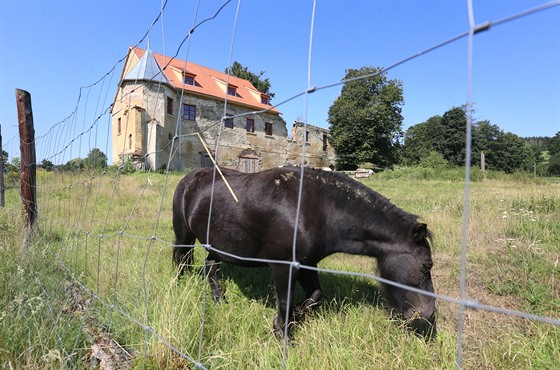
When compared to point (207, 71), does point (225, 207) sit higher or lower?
lower

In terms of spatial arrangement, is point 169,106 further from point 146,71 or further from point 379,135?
point 379,135

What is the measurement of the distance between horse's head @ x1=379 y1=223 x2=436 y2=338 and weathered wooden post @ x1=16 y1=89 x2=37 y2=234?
5.41 metres

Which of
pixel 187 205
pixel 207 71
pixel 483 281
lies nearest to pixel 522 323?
pixel 483 281

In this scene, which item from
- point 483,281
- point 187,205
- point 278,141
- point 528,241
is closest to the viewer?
point 483,281

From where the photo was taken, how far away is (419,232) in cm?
252

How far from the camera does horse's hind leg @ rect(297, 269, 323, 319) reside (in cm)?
290

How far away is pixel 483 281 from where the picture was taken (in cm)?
355

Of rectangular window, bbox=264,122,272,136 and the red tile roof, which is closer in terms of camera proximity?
the red tile roof

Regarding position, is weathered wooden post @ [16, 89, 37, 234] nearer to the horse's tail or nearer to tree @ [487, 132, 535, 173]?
the horse's tail

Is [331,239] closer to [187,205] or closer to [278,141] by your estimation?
[187,205]

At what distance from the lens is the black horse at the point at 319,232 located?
8.45 ft

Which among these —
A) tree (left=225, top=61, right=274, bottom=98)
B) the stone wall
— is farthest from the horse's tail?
tree (left=225, top=61, right=274, bottom=98)

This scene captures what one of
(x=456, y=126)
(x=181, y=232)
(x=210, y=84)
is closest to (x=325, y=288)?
(x=181, y=232)

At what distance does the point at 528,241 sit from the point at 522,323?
224 cm
